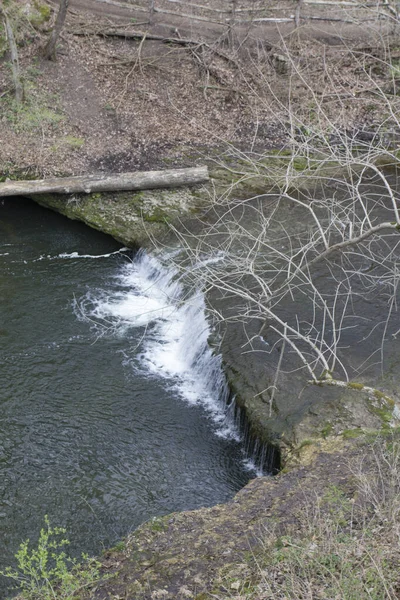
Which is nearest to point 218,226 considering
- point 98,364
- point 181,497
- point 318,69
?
point 98,364

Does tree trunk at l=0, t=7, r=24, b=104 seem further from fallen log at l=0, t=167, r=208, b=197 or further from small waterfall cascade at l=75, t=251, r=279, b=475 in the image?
small waterfall cascade at l=75, t=251, r=279, b=475

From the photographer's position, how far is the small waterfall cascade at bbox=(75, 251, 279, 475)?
927 centimetres

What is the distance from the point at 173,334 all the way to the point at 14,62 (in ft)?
29.2

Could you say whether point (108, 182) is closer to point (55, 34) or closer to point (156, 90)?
point (156, 90)

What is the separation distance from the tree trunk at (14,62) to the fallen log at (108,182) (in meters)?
3.19

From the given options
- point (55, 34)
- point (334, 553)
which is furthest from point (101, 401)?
point (55, 34)

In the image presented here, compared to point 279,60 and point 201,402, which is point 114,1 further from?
point 201,402

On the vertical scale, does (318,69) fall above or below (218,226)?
above

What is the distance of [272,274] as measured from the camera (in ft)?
38.6

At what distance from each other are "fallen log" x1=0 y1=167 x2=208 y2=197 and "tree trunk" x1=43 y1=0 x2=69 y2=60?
4.80 metres

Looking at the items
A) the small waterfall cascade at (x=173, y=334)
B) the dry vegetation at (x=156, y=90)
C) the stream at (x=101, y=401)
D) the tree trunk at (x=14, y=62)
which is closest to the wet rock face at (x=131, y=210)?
the stream at (x=101, y=401)

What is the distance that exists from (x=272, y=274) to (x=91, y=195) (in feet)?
16.8

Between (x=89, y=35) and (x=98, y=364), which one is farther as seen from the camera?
(x=89, y=35)

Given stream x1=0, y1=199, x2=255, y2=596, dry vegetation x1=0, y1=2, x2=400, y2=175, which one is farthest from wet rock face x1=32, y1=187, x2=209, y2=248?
dry vegetation x1=0, y1=2, x2=400, y2=175
